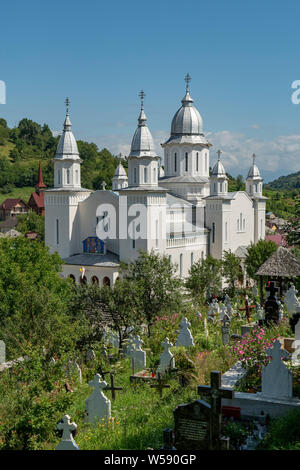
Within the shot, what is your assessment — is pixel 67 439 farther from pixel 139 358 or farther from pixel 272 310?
pixel 272 310

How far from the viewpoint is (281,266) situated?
20.8m

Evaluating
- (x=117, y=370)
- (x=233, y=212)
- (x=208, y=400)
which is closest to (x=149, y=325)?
(x=117, y=370)

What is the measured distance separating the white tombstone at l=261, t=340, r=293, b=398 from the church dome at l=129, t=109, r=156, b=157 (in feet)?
82.8

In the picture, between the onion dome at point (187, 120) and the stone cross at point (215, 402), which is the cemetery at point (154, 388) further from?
the onion dome at point (187, 120)

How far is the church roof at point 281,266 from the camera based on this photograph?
20391 mm

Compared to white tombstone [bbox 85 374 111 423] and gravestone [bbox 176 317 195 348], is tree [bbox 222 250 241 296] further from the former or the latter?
white tombstone [bbox 85 374 111 423]

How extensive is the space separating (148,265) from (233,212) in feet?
73.9

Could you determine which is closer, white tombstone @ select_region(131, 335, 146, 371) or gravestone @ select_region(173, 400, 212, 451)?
gravestone @ select_region(173, 400, 212, 451)

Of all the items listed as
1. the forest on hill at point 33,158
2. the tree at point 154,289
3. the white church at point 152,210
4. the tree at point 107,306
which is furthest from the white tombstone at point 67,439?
the forest on hill at point 33,158

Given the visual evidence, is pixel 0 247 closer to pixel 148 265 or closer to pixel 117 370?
pixel 148 265

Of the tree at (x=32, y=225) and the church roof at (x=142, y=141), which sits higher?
the church roof at (x=142, y=141)

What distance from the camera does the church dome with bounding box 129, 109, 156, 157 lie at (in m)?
34.8

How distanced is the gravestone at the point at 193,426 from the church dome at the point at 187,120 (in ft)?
123

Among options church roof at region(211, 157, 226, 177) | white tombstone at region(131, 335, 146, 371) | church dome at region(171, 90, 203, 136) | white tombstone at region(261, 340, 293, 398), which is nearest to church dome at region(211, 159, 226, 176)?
church roof at region(211, 157, 226, 177)
